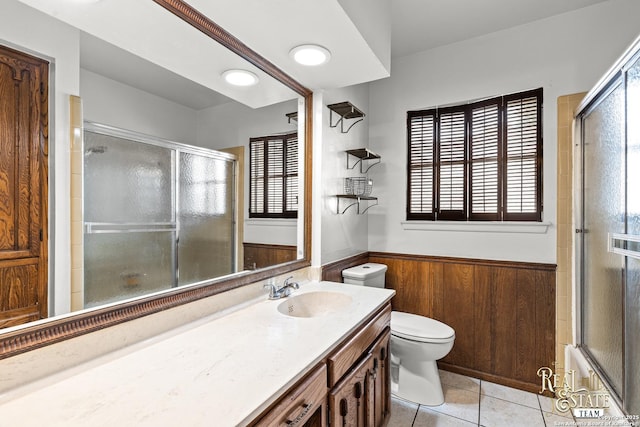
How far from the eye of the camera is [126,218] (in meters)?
1.09

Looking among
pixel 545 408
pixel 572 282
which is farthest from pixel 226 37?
pixel 545 408

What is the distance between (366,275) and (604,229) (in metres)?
1.37

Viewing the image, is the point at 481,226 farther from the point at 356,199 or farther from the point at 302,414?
the point at 302,414

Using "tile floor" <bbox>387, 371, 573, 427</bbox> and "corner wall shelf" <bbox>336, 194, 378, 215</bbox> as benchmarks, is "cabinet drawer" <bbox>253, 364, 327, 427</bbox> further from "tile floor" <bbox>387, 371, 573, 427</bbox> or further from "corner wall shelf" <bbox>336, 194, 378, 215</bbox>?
"corner wall shelf" <bbox>336, 194, 378, 215</bbox>

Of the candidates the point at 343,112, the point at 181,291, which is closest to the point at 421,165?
the point at 343,112

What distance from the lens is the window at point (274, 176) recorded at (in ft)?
5.53

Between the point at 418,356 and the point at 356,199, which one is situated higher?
the point at 356,199

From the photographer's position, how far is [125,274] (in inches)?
42.0

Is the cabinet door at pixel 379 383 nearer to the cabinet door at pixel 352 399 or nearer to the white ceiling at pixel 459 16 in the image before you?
the cabinet door at pixel 352 399

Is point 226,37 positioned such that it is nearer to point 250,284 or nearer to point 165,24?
point 165,24

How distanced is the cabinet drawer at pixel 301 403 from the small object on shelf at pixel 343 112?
163 centimetres

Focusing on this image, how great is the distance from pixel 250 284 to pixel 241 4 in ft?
4.05

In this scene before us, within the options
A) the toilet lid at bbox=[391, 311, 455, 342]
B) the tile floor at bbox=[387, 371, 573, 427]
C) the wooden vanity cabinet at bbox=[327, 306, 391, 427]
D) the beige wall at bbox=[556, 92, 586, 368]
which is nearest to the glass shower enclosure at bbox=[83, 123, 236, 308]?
the wooden vanity cabinet at bbox=[327, 306, 391, 427]

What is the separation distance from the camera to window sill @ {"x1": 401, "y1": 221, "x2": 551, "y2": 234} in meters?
2.12
